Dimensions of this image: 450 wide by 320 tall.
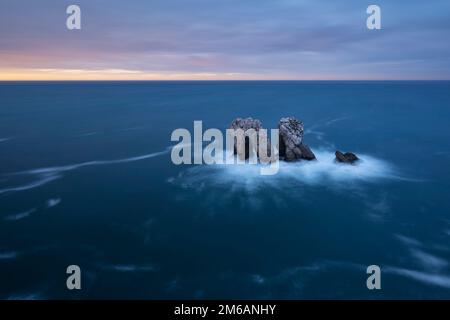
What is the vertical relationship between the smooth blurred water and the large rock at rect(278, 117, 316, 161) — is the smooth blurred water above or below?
below

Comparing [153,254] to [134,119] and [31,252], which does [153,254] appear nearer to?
[31,252]

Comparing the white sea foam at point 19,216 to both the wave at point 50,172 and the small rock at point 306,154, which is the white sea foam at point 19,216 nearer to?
the wave at point 50,172

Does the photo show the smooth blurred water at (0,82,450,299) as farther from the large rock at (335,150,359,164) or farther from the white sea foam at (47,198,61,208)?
the large rock at (335,150,359,164)

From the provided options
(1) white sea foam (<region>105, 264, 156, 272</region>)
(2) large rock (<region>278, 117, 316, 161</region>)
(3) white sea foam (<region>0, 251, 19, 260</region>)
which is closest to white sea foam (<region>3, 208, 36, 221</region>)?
(3) white sea foam (<region>0, 251, 19, 260</region>)

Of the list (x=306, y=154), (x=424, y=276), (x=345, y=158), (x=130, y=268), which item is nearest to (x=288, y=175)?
(x=306, y=154)

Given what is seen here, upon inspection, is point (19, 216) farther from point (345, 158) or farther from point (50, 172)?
point (345, 158)

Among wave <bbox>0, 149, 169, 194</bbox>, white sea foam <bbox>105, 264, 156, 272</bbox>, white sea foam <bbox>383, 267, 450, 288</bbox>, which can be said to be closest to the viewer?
white sea foam <bbox>383, 267, 450, 288</bbox>
